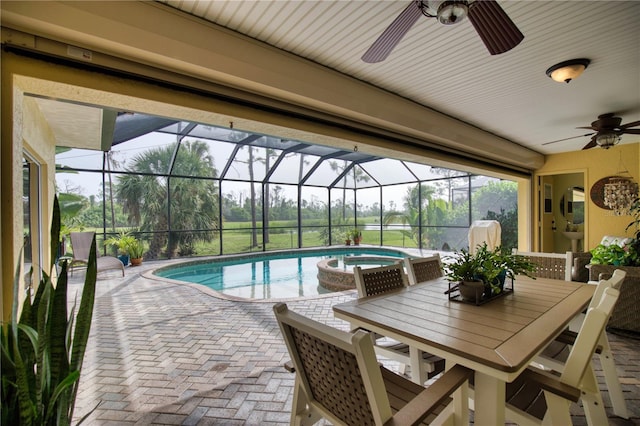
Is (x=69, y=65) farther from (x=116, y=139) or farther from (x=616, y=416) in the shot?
(x=116, y=139)

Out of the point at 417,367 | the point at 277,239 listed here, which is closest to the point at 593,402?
the point at 417,367

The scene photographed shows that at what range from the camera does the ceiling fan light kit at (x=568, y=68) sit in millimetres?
2623

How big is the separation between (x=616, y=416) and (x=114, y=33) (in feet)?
13.1

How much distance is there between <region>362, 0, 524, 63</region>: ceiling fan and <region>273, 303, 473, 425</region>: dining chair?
163 centimetres

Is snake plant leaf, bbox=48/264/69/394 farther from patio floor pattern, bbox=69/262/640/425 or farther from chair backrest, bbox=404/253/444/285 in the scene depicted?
chair backrest, bbox=404/253/444/285

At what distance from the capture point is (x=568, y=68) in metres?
2.65

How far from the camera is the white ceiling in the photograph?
1.98 metres

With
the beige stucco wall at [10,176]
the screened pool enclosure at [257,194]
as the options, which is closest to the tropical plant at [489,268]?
the beige stucco wall at [10,176]

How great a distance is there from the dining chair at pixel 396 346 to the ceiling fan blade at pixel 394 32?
4.88 feet

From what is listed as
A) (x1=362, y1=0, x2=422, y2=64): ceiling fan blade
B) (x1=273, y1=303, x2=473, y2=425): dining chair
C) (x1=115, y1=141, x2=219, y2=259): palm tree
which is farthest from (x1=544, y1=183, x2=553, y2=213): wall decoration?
(x1=115, y1=141, x2=219, y2=259): palm tree

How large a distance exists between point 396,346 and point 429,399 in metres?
1.02

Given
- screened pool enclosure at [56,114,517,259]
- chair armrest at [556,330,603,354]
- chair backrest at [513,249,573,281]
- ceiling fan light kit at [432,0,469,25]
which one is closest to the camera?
ceiling fan light kit at [432,0,469,25]

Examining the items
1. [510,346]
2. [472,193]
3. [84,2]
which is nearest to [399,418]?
[510,346]

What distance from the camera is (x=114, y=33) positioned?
1.77m
